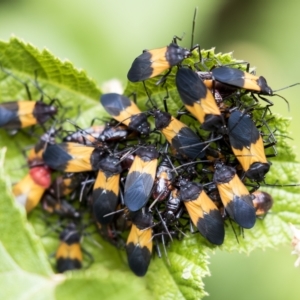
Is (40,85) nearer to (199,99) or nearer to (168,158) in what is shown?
(168,158)

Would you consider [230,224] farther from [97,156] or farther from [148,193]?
[97,156]

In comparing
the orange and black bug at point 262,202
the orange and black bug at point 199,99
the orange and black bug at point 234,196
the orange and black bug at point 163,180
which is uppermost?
the orange and black bug at point 199,99

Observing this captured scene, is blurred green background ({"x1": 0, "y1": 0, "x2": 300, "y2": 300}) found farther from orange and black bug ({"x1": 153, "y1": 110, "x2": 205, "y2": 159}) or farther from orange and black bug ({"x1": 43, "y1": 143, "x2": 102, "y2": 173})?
orange and black bug ({"x1": 153, "y1": 110, "x2": 205, "y2": 159})

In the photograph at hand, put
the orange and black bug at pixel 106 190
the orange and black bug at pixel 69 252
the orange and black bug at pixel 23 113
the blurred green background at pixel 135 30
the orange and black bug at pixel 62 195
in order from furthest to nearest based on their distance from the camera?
the blurred green background at pixel 135 30
the orange and black bug at pixel 69 252
the orange and black bug at pixel 23 113
the orange and black bug at pixel 62 195
the orange and black bug at pixel 106 190

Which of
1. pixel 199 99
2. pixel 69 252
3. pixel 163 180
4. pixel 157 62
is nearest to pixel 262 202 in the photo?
pixel 163 180

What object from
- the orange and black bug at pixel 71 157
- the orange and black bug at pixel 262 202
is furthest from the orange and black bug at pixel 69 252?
the orange and black bug at pixel 262 202

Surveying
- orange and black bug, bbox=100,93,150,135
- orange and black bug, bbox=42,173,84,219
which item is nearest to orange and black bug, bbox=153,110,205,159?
orange and black bug, bbox=100,93,150,135

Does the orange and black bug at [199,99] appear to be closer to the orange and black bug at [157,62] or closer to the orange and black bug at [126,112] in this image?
the orange and black bug at [157,62]
